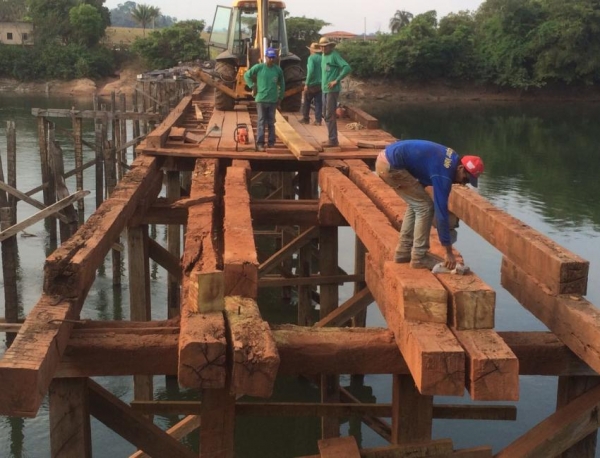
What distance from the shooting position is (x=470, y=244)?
16.7 meters

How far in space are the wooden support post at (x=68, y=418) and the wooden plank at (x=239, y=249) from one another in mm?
962

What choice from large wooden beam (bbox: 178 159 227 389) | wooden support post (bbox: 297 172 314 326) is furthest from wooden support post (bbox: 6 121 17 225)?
large wooden beam (bbox: 178 159 227 389)

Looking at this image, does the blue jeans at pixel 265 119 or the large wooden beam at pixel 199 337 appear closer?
the large wooden beam at pixel 199 337

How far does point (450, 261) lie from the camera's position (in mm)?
4457

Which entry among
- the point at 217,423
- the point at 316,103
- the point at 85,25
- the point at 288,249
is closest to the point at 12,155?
the point at 316,103

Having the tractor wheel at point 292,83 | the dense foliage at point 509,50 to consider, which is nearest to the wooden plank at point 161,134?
the tractor wheel at point 292,83

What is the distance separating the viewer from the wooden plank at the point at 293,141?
8.46 metres

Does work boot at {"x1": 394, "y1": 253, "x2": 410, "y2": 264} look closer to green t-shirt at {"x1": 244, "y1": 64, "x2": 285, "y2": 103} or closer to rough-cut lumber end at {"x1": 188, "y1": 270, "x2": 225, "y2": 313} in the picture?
rough-cut lumber end at {"x1": 188, "y1": 270, "x2": 225, "y2": 313}

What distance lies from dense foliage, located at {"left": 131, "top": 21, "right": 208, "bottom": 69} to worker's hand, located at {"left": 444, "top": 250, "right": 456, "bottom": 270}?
60497 mm

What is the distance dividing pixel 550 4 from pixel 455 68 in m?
9.10

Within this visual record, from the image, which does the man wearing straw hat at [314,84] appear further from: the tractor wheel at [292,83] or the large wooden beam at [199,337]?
the large wooden beam at [199,337]

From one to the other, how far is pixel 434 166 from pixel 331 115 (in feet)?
17.0

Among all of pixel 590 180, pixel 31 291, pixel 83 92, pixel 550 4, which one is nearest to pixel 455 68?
pixel 550 4

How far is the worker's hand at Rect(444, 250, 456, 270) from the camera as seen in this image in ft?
14.5
